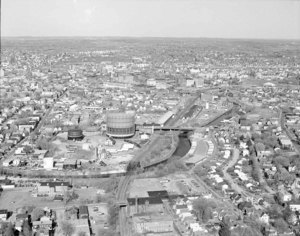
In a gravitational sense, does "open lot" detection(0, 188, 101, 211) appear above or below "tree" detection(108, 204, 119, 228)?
below

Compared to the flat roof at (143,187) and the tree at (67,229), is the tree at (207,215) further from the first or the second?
the tree at (67,229)

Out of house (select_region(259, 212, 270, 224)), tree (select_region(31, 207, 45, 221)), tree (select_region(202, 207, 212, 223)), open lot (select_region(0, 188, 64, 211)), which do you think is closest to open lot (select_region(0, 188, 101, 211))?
open lot (select_region(0, 188, 64, 211))

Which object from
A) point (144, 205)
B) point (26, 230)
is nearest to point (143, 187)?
point (144, 205)

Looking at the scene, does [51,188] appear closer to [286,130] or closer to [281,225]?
[281,225]

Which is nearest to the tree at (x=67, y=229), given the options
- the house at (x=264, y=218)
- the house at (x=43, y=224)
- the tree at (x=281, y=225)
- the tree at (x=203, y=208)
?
the house at (x=43, y=224)

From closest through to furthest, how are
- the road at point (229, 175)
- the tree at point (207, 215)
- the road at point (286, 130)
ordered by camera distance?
the tree at point (207, 215), the road at point (229, 175), the road at point (286, 130)

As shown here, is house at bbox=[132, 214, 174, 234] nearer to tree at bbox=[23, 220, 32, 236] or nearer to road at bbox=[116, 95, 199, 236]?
road at bbox=[116, 95, 199, 236]
